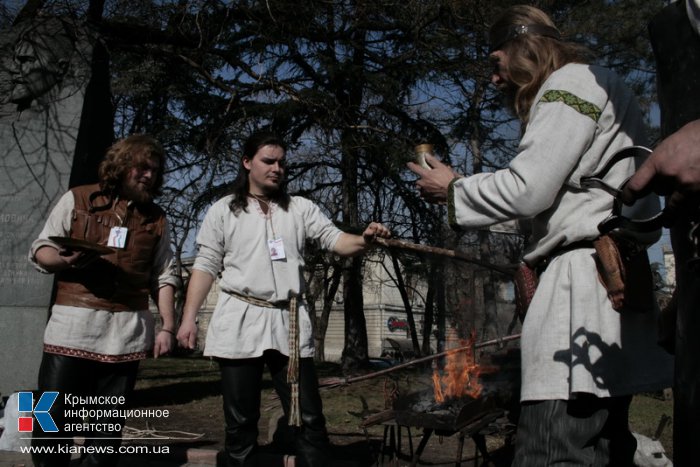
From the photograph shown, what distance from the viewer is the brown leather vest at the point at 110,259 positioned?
3.72 metres

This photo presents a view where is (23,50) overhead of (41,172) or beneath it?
overhead

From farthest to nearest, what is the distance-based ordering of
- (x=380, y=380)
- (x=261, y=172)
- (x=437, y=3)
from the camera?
(x=380, y=380) < (x=437, y=3) < (x=261, y=172)

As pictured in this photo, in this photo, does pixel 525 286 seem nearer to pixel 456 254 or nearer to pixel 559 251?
pixel 559 251

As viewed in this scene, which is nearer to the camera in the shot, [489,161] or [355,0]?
[355,0]

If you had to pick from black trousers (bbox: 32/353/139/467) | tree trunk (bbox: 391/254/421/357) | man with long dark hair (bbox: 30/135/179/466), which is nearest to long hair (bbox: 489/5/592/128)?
man with long dark hair (bbox: 30/135/179/466)

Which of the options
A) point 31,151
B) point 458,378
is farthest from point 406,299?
point 31,151

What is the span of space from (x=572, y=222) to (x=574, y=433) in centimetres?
60

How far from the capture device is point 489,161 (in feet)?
45.5

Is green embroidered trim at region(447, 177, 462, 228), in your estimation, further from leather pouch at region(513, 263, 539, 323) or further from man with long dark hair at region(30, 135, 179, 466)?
man with long dark hair at region(30, 135, 179, 466)

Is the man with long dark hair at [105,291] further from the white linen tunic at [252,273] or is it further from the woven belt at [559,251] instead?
the woven belt at [559,251]

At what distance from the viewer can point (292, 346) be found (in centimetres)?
369

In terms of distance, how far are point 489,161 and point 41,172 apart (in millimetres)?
9583

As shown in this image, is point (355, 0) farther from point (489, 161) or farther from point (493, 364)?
point (493, 364)

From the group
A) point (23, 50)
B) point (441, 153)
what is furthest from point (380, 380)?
point (23, 50)
